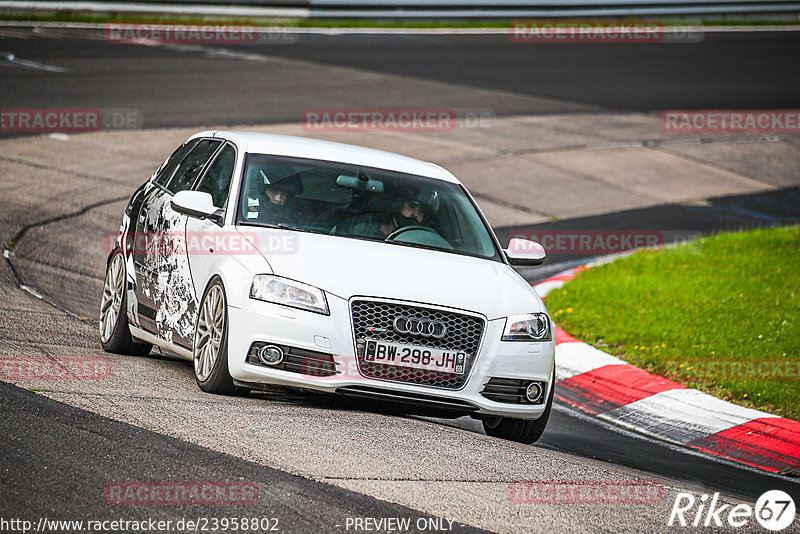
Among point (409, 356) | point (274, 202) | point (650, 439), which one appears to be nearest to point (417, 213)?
point (274, 202)

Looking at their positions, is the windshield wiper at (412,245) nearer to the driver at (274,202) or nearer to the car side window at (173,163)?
the driver at (274,202)

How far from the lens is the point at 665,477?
6867 millimetres

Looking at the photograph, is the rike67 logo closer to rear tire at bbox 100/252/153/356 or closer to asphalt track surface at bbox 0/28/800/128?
rear tire at bbox 100/252/153/356

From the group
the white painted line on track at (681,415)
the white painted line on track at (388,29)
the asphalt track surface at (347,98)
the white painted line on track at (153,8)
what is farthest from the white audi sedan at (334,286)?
the white painted line on track at (153,8)

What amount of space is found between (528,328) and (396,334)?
0.88m

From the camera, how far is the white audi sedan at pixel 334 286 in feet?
21.5

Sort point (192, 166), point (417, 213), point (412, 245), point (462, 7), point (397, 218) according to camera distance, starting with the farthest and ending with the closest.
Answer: point (462, 7) → point (192, 166) → point (417, 213) → point (397, 218) → point (412, 245)

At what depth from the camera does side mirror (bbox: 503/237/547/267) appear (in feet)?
25.8

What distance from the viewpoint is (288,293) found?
21.6 ft

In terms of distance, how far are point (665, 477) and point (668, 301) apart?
4624mm

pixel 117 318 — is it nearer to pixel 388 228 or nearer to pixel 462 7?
pixel 388 228

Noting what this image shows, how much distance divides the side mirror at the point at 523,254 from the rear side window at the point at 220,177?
1.93 meters

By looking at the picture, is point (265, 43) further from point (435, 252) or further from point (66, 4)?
point (435, 252)

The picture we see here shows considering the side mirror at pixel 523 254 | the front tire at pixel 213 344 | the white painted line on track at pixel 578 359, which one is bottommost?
the white painted line on track at pixel 578 359
